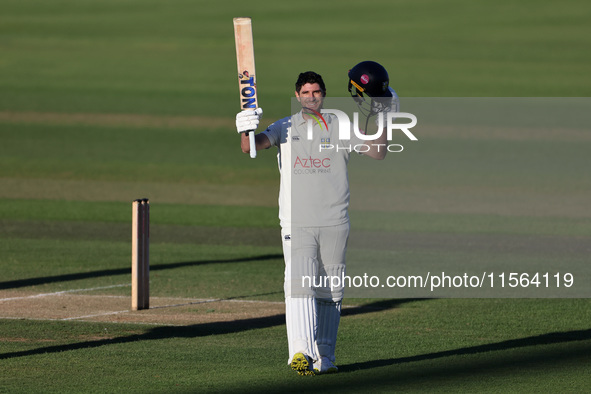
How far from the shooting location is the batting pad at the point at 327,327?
7691 millimetres

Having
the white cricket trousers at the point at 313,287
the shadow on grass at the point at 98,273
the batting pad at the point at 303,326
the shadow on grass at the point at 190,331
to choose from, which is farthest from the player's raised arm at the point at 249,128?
the shadow on grass at the point at 98,273

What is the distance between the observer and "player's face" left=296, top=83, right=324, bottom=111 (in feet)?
24.9

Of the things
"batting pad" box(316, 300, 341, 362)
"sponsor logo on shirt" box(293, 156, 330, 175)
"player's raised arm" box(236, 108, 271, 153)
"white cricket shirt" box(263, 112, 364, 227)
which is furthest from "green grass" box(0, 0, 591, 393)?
"player's raised arm" box(236, 108, 271, 153)

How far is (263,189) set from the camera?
2536cm

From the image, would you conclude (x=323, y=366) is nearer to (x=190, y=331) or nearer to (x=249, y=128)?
(x=249, y=128)

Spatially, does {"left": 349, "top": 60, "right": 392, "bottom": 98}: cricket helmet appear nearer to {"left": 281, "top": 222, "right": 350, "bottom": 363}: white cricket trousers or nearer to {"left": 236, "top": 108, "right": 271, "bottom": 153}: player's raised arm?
{"left": 236, "top": 108, "right": 271, "bottom": 153}: player's raised arm

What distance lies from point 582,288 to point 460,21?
44221 millimetres

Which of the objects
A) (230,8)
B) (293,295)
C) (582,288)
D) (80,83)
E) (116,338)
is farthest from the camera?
(230,8)

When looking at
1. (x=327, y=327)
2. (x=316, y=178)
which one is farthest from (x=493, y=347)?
(x=316, y=178)

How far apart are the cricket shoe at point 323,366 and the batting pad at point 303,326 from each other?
0.12 m

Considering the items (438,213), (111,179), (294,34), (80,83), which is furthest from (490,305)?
(294,34)

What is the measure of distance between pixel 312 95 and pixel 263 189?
17792mm

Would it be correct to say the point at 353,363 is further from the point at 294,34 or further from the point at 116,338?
the point at 294,34

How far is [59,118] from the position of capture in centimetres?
3600
